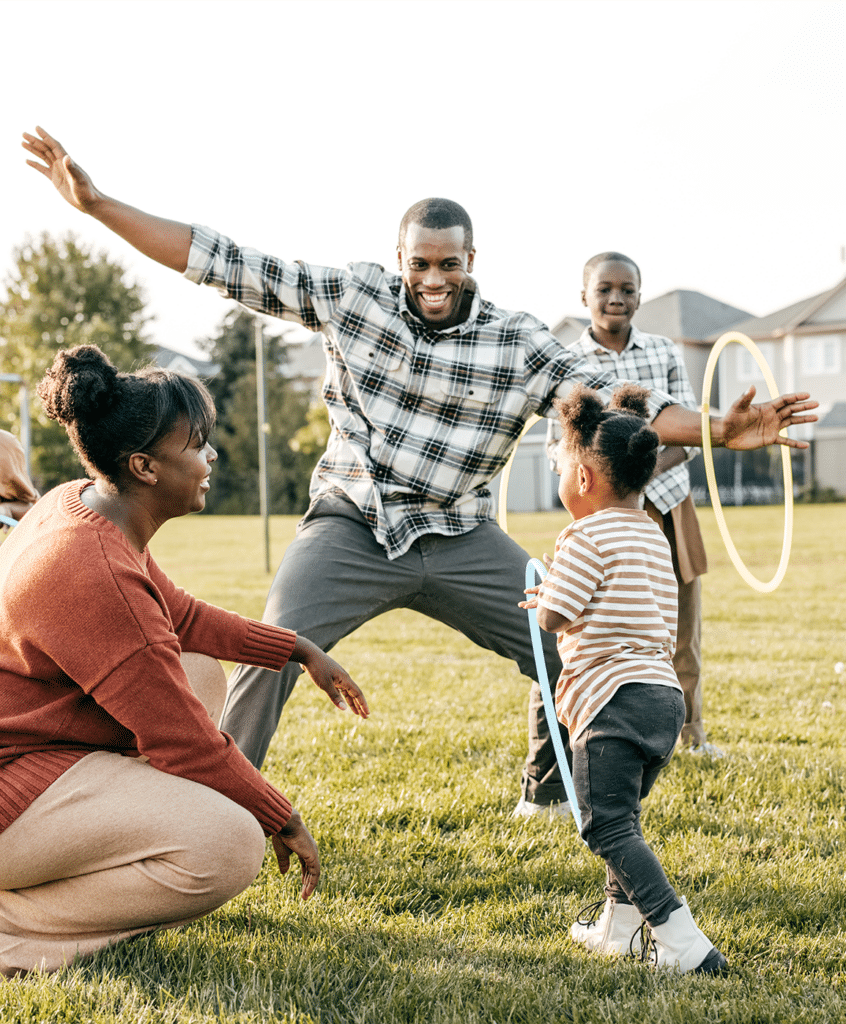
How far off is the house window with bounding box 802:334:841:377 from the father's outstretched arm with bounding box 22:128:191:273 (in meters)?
42.0

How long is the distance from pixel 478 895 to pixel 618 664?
1001 millimetres

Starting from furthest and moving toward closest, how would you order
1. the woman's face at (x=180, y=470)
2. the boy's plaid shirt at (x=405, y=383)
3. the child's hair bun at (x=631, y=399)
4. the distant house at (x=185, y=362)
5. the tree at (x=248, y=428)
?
the distant house at (x=185, y=362)
the tree at (x=248, y=428)
the boy's plaid shirt at (x=405, y=383)
the child's hair bun at (x=631, y=399)
the woman's face at (x=180, y=470)

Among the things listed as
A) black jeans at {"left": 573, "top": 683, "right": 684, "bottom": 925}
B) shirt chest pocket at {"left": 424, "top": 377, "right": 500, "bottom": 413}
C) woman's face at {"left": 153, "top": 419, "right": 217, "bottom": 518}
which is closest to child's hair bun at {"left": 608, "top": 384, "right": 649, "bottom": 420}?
shirt chest pocket at {"left": 424, "top": 377, "right": 500, "bottom": 413}

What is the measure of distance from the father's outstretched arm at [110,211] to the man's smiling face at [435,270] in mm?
862

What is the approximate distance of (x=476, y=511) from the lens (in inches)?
171

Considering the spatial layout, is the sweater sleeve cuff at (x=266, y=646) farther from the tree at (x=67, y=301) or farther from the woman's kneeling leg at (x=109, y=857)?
the tree at (x=67, y=301)

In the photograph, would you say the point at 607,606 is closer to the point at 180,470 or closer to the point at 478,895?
the point at 478,895

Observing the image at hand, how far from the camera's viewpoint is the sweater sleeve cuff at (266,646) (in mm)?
3418

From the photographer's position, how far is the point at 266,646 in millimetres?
3430

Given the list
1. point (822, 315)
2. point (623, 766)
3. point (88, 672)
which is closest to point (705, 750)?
point (623, 766)

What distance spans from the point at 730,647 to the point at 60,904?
701cm

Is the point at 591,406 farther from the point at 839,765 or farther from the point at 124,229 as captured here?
the point at 839,765

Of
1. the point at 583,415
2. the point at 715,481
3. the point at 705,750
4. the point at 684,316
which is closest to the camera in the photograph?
the point at 583,415

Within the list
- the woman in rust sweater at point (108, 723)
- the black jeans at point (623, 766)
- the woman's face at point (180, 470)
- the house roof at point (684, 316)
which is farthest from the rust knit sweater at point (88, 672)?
the house roof at point (684, 316)
